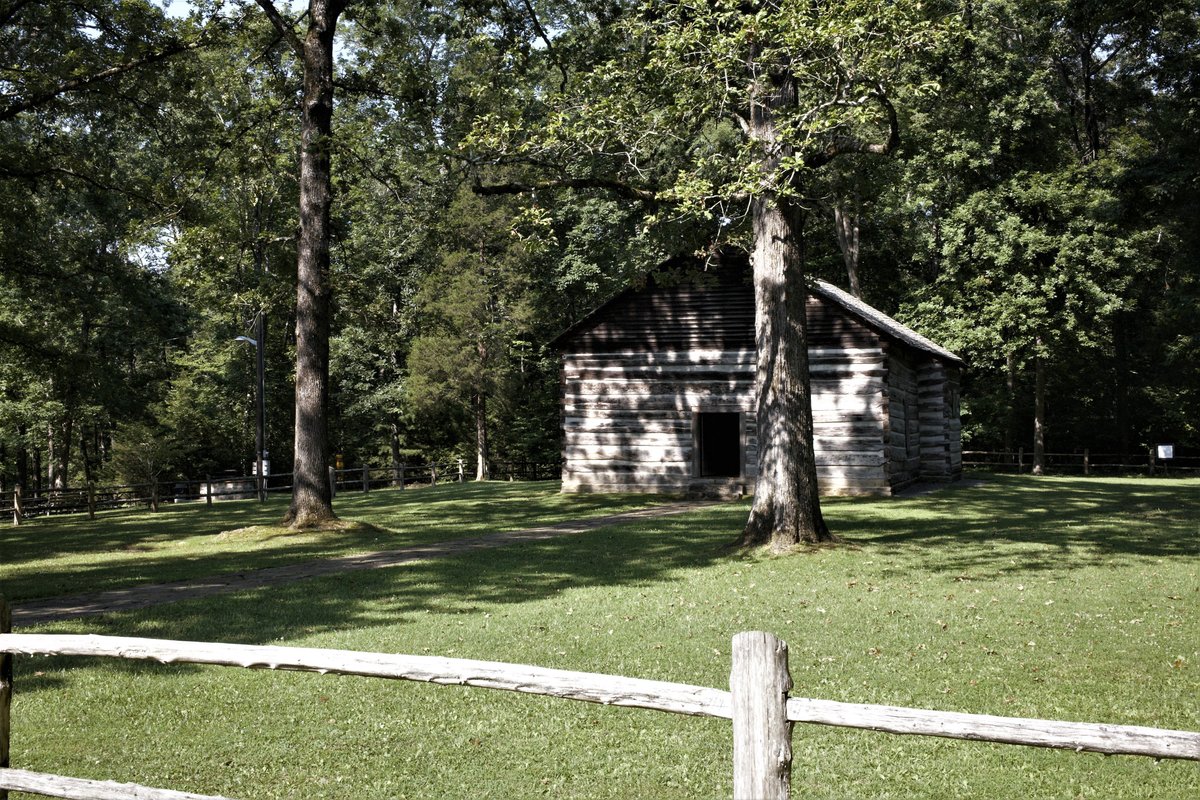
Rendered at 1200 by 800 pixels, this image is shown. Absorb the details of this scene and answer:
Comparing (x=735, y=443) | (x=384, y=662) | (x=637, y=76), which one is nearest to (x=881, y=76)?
(x=637, y=76)

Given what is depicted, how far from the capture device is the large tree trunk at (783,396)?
17.4 metres

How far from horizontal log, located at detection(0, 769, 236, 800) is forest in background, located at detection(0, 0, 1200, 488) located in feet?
40.3

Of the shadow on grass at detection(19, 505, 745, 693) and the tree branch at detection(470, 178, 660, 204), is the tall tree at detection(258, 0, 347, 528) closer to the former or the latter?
the tree branch at detection(470, 178, 660, 204)

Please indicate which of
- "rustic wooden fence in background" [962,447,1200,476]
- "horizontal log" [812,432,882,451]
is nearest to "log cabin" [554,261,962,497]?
"horizontal log" [812,432,882,451]

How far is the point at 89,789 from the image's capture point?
4.91 metres

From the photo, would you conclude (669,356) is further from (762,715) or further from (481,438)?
(762,715)

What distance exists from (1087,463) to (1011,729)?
49.0 metres

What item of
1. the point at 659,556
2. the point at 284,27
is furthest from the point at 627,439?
the point at 284,27

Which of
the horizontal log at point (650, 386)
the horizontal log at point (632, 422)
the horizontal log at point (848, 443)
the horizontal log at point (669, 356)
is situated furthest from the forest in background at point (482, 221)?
the horizontal log at point (848, 443)

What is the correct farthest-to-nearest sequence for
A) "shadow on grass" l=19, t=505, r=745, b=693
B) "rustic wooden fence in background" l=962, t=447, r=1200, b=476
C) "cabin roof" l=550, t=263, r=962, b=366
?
1. "rustic wooden fence in background" l=962, t=447, r=1200, b=476
2. "cabin roof" l=550, t=263, r=962, b=366
3. "shadow on grass" l=19, t=505, r=745, b=693

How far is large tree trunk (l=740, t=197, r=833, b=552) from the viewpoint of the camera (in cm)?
1738

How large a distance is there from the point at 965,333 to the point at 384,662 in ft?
137

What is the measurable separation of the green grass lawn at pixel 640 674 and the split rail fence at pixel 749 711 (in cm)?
182

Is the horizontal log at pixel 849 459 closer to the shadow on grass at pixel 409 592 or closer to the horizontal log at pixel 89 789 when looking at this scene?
the shadow on grass at pixel 409 592
